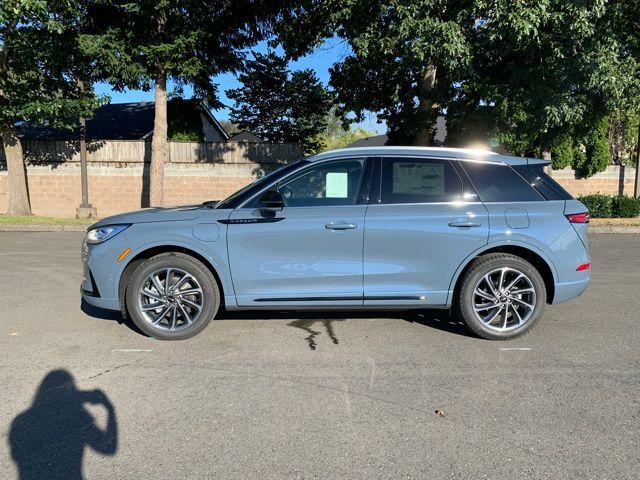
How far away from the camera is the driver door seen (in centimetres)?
453

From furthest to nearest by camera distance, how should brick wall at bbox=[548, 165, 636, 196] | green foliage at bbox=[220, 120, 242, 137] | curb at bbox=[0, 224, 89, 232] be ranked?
green foliage at bbox=[220, 120, 242, 137] < brick wall at bbox=[548, 165, 636, 196] < curb at bbox=[0, 224, 89, 232]

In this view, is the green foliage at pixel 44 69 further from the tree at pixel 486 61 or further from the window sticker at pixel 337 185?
the window sticker at pixel 337 185

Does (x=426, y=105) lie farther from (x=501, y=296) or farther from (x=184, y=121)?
(x=501, y=296)

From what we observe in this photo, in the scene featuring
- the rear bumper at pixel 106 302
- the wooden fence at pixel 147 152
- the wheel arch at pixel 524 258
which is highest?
the wooden fence at pixel 147 152

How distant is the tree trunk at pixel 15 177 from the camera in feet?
54.5

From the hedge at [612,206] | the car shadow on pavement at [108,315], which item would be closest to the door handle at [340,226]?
the car shadow on pavement at [108,315]

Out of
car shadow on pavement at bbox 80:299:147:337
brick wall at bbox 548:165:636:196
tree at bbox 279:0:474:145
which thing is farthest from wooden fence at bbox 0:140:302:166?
car shadow on pavement at bbox 80:299:147:337

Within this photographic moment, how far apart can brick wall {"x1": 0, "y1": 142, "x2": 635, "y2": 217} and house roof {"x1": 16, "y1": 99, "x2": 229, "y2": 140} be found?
2283mm

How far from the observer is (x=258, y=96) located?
104 ft

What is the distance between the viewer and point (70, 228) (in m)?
14.3

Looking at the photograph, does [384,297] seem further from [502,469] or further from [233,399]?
[502,469]

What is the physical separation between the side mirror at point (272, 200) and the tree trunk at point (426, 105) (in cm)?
1155

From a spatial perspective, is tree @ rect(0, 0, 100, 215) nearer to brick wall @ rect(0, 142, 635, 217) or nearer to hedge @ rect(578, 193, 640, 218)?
brick wall @ rect(0, 142, 635, 217)

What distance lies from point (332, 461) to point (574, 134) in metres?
16.4
